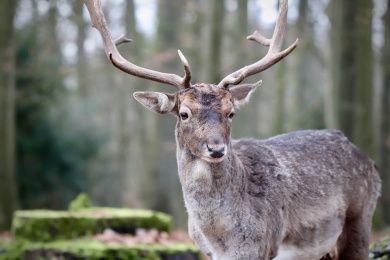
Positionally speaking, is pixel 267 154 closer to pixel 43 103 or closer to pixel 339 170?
pixel 339 170

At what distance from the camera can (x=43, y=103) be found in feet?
73.4

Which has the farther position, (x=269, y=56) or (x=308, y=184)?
(x=308, y=184)

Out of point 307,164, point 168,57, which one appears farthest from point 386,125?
point 307,164

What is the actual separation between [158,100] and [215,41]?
467 inches

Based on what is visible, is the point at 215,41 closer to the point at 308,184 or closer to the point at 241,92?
the point at 308,184

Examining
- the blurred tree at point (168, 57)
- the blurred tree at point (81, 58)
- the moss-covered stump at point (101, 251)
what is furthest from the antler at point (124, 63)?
the blurred tree at point (168, 57)

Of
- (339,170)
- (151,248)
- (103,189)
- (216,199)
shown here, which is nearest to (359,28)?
(151,248)

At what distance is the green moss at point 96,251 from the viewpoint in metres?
10.0

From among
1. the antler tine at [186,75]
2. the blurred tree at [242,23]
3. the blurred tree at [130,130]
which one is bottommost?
the blurred tree at [130,130]

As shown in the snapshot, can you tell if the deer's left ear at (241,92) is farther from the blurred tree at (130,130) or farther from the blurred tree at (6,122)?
the blurred tree at (130,130)

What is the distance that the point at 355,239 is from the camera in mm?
7633

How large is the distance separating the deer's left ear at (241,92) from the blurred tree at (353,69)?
9.91 metres

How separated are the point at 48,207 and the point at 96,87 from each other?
38.1 ft

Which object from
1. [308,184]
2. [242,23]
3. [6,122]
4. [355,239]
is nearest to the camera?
[308,184]
